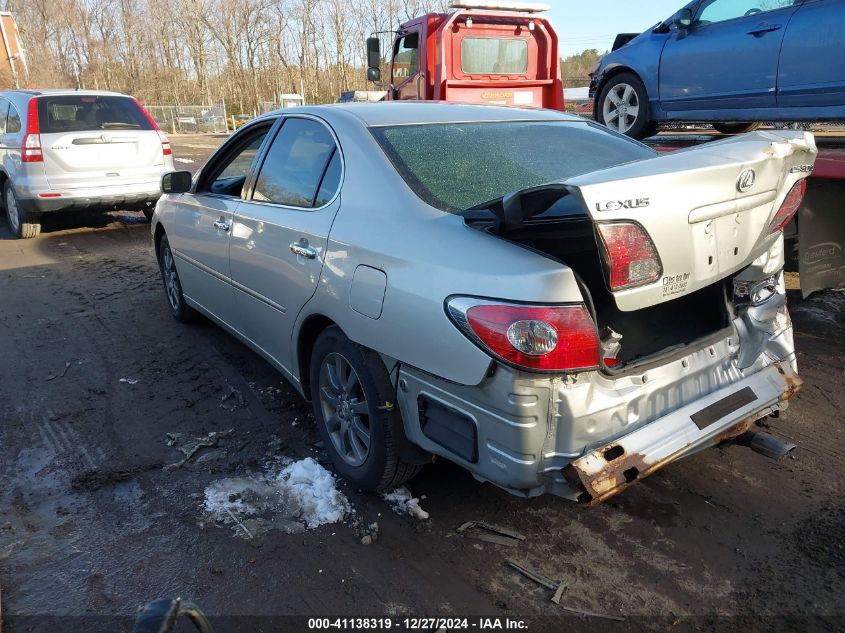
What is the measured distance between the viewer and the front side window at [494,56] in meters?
9.79

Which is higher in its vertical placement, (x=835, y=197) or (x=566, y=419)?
(x=835, y=197)

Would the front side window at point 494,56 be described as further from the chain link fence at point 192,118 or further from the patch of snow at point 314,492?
the chain link fence at point 192,118

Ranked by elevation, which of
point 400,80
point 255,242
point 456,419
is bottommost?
point 456,419

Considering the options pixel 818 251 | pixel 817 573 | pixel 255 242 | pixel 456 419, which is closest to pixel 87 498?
pixel 255 242

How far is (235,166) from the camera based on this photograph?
4500mm

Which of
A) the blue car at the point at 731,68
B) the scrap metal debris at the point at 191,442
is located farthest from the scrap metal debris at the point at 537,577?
the blue car at the point at 731,68

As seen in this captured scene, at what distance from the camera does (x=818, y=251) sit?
14.8 feet

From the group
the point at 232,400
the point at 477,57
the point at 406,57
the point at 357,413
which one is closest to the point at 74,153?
the point at 406,57

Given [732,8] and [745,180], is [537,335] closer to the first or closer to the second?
[745,180]

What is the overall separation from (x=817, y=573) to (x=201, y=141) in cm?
2850

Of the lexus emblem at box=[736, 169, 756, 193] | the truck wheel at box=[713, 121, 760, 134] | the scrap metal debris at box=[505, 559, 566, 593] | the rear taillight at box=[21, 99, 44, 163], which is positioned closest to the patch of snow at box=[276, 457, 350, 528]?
the scrap metal debris at box=[505, 559, 566, 593]

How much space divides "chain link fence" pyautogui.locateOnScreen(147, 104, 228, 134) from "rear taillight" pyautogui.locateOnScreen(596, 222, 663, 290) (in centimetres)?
3272

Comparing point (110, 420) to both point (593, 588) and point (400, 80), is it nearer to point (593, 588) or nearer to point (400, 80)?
point (593, 588)

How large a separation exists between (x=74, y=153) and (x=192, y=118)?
2581 centimetres
